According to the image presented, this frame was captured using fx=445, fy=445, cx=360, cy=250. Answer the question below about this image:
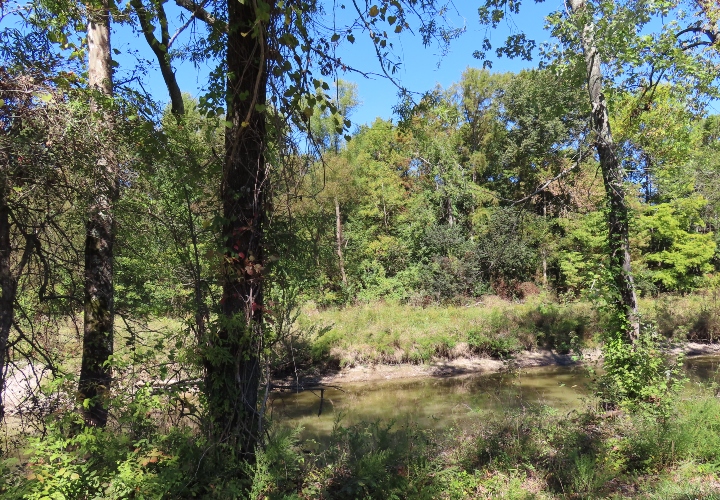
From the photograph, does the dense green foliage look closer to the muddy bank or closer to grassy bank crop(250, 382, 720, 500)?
the muddy bank

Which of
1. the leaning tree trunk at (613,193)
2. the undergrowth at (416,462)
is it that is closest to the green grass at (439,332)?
the leaning tree trunk at (613,193)

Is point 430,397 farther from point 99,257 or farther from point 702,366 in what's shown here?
point 99,257

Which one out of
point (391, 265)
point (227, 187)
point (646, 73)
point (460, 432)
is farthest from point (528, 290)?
point (227, 187)

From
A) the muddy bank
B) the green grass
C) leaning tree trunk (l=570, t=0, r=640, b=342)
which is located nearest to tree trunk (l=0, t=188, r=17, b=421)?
leaning tree trunk (l=570, t=0, r=640, b=342)

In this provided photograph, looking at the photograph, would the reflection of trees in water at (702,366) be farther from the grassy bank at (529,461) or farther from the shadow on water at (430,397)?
the grassy bank at (529,461)

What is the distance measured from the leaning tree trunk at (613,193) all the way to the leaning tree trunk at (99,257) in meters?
6.53

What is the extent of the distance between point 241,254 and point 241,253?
16 millimetres

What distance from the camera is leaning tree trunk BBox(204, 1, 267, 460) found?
3148mm

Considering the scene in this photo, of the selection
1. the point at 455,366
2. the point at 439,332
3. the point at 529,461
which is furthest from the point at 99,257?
the point at 439,332

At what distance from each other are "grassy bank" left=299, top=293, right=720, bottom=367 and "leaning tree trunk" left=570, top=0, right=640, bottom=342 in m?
7.37

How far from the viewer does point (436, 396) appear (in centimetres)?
1174

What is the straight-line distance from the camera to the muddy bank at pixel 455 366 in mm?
13906

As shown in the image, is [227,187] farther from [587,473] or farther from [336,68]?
[587,473]

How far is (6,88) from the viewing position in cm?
341
